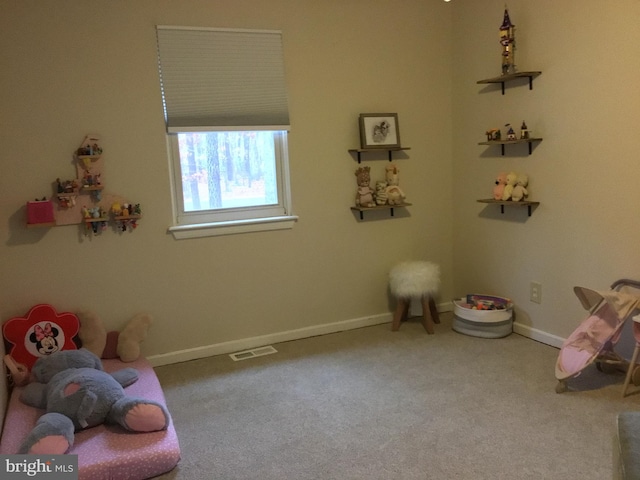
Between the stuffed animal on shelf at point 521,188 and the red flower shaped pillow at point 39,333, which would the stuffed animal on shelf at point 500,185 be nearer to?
the stuffed animal on shelf at point 521,188

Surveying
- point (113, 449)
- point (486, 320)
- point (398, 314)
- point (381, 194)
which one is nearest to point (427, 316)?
point (398, 314)

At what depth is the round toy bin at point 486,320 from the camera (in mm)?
3385

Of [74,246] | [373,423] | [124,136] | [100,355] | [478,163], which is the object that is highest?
[124,136]

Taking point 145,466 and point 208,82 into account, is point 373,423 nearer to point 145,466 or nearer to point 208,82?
point 145,466

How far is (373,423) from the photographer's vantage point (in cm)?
242

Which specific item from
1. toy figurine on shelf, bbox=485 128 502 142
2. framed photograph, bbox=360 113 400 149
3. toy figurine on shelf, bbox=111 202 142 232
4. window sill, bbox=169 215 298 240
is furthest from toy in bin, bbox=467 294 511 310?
toy figurine on shelf, bbox=111 202 142 232

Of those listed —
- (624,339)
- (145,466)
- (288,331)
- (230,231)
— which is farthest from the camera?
(288,331)

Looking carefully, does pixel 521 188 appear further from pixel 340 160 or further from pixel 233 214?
pixel 233 214

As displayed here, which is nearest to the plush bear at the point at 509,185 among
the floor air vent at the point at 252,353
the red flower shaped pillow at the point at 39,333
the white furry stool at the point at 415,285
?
the white furry stool at the point at 415,285

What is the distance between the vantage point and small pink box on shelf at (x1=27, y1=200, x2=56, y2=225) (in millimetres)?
2777

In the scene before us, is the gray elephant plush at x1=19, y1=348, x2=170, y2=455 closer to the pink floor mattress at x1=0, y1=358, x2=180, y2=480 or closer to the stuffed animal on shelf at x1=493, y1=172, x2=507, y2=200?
the pink floor mattress at x1=0, y1=358, x2=180, y2=480

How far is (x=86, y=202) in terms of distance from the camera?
9.70 feet

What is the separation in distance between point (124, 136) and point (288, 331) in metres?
1.57

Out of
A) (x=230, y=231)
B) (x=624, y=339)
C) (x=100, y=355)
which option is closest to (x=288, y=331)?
(x=230, y=231)
